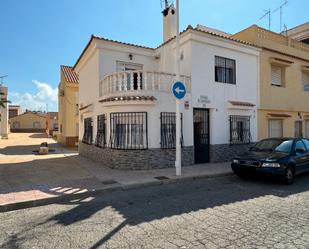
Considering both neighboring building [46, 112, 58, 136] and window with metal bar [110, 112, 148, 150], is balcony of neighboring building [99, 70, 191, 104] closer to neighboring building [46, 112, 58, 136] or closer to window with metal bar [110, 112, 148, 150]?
window with metal bar [110, 112, 148, 150]

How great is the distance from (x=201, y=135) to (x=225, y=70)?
11.6 feet

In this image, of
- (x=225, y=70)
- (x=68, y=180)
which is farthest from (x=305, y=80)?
(x=68, y=180)

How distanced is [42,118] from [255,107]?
57.7 metres

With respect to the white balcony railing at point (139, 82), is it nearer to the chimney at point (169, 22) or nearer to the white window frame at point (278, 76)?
the chimney at point (169, 22)

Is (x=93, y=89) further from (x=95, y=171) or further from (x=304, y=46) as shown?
(x=304, y=46)

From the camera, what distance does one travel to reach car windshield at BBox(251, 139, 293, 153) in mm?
8794

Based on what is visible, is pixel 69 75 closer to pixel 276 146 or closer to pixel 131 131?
pixel 131 131

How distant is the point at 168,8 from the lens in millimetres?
13969

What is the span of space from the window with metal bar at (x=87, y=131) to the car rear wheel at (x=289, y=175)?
375 inches

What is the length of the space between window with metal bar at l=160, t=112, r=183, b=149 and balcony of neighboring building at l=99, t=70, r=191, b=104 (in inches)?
38.3

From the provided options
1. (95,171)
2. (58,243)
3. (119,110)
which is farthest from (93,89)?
(58,243)

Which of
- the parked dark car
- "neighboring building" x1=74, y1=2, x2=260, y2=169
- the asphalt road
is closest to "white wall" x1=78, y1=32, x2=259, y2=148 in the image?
"neighboring building" x1=74, y1=2, x2=260, y2=169

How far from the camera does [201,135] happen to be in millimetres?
11703

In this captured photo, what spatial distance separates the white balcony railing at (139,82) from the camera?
33.7 ft
